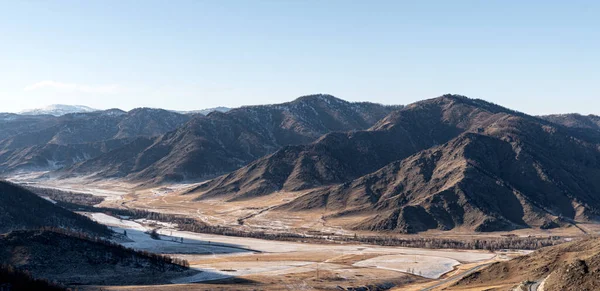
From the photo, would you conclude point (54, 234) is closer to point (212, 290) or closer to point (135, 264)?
point (135, 264)

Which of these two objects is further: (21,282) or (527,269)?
(527,269)

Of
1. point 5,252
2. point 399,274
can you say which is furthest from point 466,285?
point 5,252

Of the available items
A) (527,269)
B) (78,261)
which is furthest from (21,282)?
(527,269)

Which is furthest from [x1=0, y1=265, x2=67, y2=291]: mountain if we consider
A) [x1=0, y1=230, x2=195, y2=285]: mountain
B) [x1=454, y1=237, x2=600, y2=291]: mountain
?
[x1=454, y1=237, x2=600, y2=291]: mountain

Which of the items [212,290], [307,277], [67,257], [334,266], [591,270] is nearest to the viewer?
[591,270]

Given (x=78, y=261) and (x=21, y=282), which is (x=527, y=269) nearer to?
(x=78, y=261)

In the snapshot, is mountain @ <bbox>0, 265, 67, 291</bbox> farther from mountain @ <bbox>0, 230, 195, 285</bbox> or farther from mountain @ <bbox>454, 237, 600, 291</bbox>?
mountain @ <bbox>454, 237, 600, 291</bbox>

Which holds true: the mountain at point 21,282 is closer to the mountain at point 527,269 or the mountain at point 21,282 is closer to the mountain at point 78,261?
the mountain at point 78,261

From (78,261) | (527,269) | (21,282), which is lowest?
(78,261)

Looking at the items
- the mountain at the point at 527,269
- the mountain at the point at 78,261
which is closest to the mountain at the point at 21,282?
the mountain at the point at 78,261
